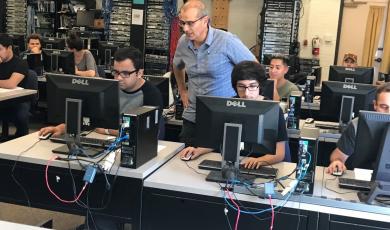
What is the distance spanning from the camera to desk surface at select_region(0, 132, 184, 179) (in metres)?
2.58

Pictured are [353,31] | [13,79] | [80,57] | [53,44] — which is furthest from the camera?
[353,31]

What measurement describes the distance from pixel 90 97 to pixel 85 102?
0.04 meters

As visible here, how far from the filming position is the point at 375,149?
7.75ft

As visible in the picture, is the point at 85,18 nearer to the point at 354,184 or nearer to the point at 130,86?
the point at 130,86

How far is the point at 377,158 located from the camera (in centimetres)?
231

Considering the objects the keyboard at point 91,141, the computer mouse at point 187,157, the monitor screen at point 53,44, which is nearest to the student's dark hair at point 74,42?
the monitor screen at point 53,44

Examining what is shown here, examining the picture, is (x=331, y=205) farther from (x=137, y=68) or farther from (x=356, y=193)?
(x=137, y=68)

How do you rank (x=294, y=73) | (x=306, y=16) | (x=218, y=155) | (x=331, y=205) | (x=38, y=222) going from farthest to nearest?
(x=306, y=16) → (x=294, y=73) → (x=38, y=222) → (x=218, y=155) → (x=331, y=205)

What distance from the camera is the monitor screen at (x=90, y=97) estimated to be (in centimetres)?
281

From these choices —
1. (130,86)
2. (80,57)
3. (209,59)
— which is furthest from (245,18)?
(130,86)

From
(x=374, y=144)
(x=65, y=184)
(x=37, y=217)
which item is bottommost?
(x=37, y=217)

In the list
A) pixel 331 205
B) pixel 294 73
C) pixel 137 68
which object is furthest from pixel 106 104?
pixel 294 73

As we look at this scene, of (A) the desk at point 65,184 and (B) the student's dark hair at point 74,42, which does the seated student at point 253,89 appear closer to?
(A) the desk at point 65,184

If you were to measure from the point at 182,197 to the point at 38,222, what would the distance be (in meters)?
1.70
